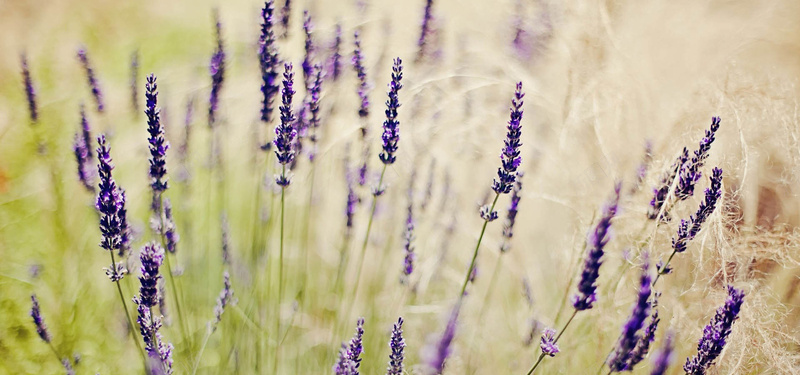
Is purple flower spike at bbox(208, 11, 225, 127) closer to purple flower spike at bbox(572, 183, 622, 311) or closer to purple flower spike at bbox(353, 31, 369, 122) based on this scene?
purple flower spike at bbox(353, 31, 369, 122)

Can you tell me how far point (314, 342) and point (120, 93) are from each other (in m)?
4.18

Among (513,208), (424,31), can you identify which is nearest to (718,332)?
(513,208)

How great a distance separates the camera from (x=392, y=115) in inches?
71.3

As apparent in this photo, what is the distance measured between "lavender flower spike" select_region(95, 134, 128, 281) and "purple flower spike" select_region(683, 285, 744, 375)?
1.73 metres

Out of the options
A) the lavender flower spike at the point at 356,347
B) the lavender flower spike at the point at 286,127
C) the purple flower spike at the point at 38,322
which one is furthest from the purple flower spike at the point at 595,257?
the purple flower spike at the point at 38,322

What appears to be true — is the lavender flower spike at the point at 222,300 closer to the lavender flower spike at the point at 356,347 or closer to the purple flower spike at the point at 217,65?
the lavender flower spike at the point at 356,347

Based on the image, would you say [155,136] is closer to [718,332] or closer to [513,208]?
[513,208]

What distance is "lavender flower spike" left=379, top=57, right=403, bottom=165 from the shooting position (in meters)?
1.73

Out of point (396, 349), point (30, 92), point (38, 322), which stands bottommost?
point (396, 349)

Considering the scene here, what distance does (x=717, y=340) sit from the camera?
151 cm

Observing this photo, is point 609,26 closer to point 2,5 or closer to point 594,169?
point 594,169

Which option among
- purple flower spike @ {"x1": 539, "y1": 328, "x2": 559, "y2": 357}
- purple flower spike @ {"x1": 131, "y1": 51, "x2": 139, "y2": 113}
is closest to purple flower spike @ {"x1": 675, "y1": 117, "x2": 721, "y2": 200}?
purple flower spike @ {"x1": 539, "y1": 328, "x2": 559, "y2": 357}

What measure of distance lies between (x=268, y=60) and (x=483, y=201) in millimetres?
1363

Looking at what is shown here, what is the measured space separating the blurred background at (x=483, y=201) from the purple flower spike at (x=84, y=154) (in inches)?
9.5
